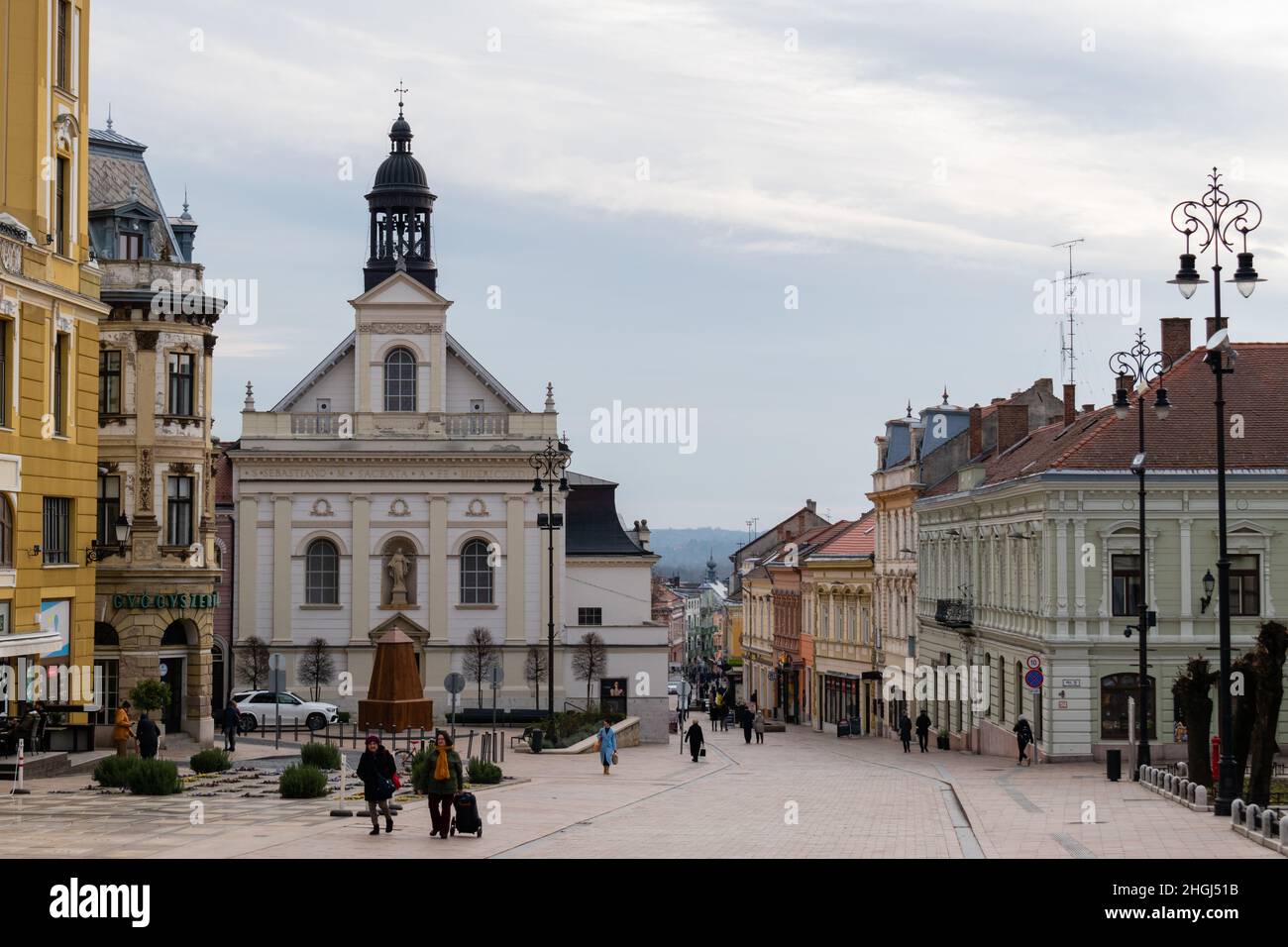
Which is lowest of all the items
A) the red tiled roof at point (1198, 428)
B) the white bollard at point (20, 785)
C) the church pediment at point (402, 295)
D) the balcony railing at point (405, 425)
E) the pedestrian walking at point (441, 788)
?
the white bollard at point (20, 785)

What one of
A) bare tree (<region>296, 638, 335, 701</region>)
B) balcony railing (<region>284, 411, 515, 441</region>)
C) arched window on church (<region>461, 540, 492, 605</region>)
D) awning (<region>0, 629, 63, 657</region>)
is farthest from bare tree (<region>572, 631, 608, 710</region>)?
awning (<region>0, 629, 63, 657</region>)

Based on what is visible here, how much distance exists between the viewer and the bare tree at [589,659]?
7088 cm

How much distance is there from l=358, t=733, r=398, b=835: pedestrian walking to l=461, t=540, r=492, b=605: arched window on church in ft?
148

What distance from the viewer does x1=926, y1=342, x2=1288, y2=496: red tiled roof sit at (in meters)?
48.0

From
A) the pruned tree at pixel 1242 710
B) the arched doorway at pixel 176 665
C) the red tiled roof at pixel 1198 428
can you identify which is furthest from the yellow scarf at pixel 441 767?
the red tiled roof at pixel 1198 428

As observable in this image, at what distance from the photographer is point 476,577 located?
233ft

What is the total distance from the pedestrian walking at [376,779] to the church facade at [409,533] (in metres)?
43.9

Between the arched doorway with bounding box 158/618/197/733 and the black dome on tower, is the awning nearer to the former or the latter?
the arched doorway with bounding box 158/618/197/733

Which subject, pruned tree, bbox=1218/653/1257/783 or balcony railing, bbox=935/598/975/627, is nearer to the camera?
pruned tree, bbox=1218/653/1257/783

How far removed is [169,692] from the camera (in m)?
43.6

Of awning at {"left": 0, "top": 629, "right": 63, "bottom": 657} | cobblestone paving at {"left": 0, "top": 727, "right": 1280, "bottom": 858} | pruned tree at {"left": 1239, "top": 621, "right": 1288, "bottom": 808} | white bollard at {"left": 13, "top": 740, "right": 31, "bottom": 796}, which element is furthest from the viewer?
awning at {"left": 0, "top": 629, "right": 63, "bottom": 657}

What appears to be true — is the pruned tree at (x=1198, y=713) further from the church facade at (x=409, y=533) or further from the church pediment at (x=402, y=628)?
the church pediment at (x=402, y=628)
